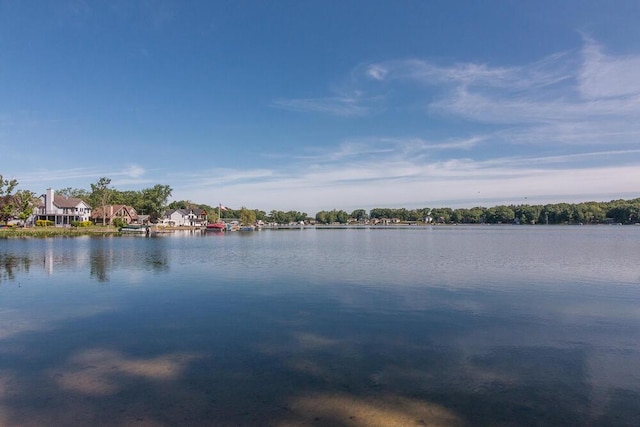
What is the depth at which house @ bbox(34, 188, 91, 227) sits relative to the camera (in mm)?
97062

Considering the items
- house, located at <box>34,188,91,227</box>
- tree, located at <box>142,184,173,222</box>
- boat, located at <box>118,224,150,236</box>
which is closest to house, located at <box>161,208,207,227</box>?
tree, located at <box>142,184,173,222</box>

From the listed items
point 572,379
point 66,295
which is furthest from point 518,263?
point 66,295

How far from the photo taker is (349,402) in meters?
7.96

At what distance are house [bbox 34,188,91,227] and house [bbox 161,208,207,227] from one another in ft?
108

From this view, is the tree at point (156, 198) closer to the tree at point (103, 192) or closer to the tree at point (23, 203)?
the tree at point (103, 192)

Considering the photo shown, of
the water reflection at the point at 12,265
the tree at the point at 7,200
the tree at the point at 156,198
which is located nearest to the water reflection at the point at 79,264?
the water reflection at the point at 12,265

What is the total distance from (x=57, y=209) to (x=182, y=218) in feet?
156

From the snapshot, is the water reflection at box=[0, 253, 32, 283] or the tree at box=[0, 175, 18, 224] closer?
the water reflection at box=[0, 253, 32, 283]

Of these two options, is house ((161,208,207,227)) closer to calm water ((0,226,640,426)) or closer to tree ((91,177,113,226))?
tree ((91,177,113,226))

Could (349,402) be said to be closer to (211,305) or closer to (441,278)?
(211,305)

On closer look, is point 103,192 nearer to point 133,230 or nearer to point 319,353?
point 133,230

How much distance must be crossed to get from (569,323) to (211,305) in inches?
524

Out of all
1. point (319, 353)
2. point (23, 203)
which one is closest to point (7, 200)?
point (23, 203)

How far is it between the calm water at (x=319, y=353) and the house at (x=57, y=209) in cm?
8965
